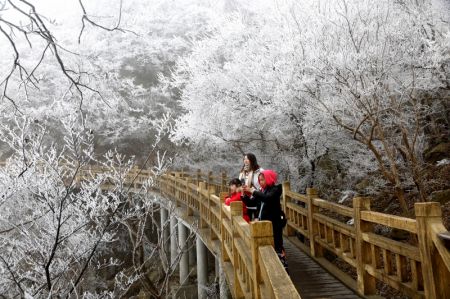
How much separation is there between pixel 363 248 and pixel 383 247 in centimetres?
55

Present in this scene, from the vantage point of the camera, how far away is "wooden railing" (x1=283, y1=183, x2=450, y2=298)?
296 centimetres

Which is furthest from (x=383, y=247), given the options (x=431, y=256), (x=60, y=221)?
(x=60, y=221)

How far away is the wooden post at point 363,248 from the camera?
4.52 meters

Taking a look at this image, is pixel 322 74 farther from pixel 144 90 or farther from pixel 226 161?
pixel 144 90

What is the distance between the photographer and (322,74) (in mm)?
8055

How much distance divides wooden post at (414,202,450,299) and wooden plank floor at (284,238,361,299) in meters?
1.90

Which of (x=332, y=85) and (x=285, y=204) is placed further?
(x=285, y=204)

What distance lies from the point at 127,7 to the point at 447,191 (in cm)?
3086

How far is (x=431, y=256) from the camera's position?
2.99 metres

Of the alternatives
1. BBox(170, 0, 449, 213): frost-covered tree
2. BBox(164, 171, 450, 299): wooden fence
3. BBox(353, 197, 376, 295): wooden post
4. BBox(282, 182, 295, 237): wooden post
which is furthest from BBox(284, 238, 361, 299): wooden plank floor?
BBox(170, 0, 449, 213): frost-covered tree

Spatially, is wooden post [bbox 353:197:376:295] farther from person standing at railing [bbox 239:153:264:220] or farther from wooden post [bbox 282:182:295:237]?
wooden post [bbox 282:182:295:237]

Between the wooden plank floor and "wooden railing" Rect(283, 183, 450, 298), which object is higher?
"wooden railing" Rect(283, 183, 450, 298)

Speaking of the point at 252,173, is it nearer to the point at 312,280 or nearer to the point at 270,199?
the point at 270,199

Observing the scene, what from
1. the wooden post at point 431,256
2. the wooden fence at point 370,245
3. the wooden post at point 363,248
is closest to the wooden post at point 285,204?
the wooden fence at point 370,245
